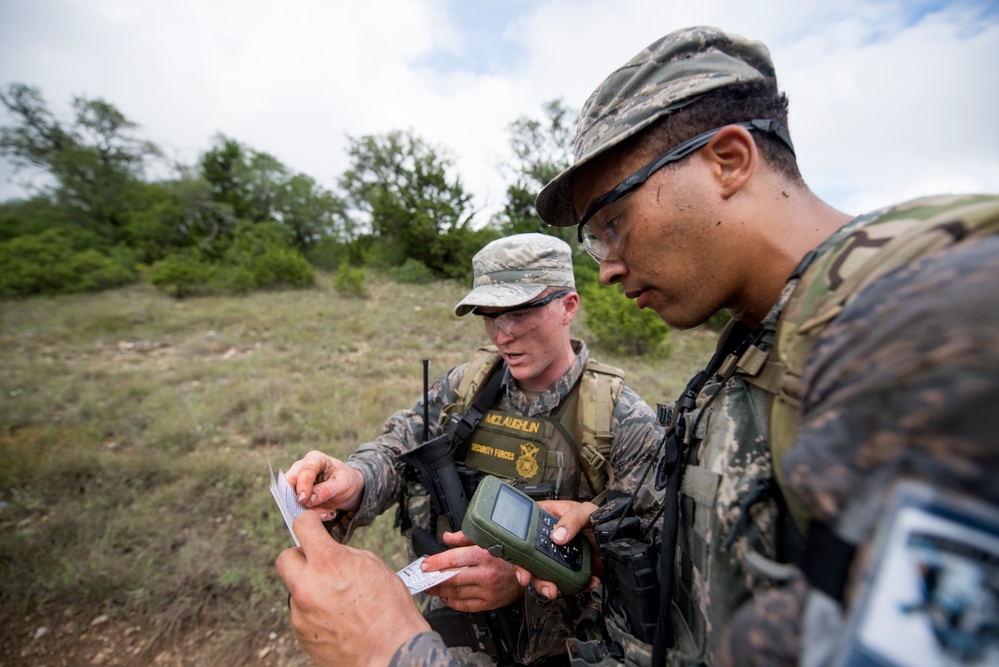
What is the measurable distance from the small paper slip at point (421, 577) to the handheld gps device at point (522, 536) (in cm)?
21

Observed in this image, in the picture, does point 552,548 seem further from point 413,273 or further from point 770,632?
point 413,273

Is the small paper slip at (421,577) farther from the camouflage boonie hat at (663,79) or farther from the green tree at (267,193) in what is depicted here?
the green tree at (267,193)

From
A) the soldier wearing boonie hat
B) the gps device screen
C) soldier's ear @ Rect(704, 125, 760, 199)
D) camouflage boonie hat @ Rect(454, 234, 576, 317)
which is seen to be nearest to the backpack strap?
camouflage boonie hat @ Rect(454, 234, 576, 317)

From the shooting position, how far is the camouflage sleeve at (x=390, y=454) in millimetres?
2070

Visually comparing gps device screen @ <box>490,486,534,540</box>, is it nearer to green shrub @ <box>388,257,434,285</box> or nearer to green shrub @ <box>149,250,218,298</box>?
green shrub @ <box>388,257,434,285</box>

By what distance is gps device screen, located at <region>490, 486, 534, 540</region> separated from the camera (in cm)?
143

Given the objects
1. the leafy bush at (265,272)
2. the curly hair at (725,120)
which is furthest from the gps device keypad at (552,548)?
the leafy bush at (265,272)

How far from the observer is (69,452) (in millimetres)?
4625

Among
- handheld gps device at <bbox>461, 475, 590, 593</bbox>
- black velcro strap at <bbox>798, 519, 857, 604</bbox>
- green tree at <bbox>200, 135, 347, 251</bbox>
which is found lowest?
handheld gps device at <bbox>461, 475, 590, 593</bbox>

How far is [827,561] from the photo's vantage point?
43 centimetres

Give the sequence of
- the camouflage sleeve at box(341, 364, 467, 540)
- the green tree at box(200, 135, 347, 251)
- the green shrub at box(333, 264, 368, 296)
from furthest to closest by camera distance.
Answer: the green tree at box(200, 135, 347, 251), the green shrub at box(333, 264, 368, 296), the camouflage sleeve at box(341, 364, 467, 540)

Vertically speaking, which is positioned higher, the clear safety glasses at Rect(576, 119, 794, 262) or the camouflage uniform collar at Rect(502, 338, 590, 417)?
the clear safety glasses at Rect(576, 119, 794, 262)

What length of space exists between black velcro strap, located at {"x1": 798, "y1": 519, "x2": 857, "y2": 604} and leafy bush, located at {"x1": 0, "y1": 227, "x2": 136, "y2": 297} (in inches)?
920

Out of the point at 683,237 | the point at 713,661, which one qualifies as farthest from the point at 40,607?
the point at 683,237
